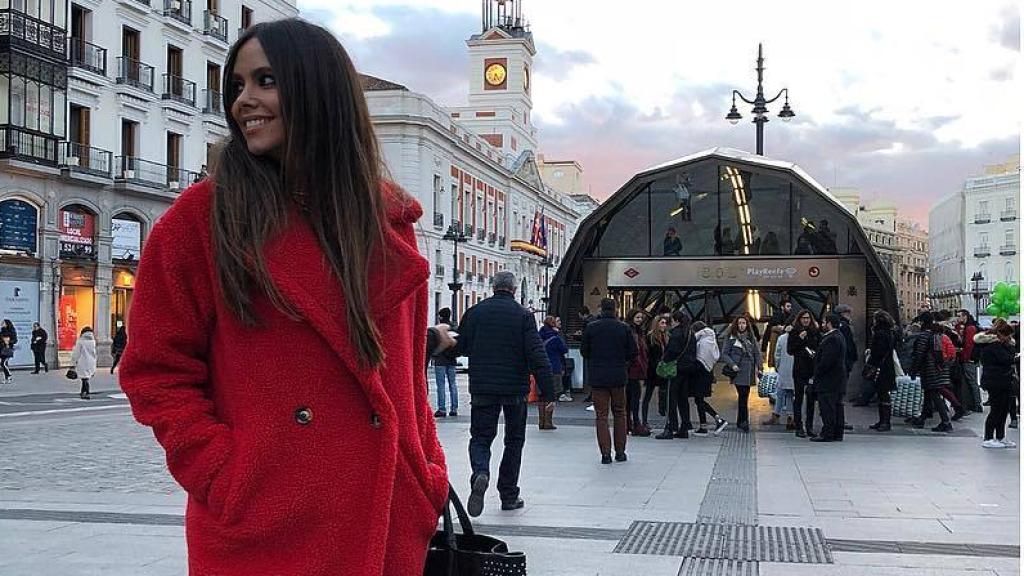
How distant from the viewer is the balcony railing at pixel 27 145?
3250cm

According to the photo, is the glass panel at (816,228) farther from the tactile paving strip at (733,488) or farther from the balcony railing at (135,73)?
the balcony railing at (135,73)

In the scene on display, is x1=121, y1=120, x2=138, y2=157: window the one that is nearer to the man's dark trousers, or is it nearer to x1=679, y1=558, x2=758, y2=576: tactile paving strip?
the man's dark trousers

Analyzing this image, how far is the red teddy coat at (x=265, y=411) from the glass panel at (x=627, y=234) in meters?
20.6

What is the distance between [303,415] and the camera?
2037mm

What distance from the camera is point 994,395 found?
1362 cm

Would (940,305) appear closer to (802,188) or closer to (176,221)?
(802,188)

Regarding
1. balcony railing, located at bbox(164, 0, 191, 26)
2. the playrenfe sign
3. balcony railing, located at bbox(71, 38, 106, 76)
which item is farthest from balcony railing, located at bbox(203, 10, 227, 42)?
the playrenfe sign

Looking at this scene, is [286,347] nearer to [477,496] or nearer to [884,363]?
[477,496]

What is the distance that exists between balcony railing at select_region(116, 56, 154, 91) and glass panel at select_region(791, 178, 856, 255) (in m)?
25.6

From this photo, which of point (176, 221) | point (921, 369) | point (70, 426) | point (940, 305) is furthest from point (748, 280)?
point (940, 305)

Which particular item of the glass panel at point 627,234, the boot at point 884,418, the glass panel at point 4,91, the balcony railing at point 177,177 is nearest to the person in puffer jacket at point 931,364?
the boot at point 884,418

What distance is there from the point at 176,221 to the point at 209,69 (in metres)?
44.3

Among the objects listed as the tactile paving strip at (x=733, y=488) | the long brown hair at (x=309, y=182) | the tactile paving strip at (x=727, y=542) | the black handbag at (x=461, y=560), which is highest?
the long brown hair at (x=309, y=182)

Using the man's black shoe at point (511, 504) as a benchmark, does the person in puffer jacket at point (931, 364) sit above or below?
above
